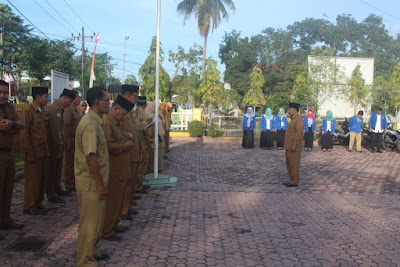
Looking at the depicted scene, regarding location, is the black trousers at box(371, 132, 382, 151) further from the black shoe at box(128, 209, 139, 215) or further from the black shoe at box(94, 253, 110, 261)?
the black shoe at box(94, 253, 110, 261)

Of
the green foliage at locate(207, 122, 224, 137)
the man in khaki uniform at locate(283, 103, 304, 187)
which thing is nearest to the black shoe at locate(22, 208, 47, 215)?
the man in khaki uniform at locate(283, 103, 304, 187)

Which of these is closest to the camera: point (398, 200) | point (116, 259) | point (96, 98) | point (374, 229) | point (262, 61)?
point (96, 98)

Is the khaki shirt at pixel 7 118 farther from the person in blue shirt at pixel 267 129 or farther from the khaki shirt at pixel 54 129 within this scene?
the person in blue shirt at pixel 267 129

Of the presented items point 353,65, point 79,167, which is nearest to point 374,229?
point 79,167

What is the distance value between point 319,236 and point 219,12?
85.7 ft

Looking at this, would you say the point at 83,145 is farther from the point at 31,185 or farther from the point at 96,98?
the point at 31,185

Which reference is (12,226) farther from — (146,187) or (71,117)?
(146,187)

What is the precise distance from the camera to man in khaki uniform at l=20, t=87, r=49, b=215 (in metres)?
5.21

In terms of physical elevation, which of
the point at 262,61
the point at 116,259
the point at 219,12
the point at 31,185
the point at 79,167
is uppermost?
the point at 219,12

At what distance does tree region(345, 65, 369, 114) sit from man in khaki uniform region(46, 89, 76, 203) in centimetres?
1962

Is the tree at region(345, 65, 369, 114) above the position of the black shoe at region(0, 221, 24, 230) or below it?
above

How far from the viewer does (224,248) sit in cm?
437

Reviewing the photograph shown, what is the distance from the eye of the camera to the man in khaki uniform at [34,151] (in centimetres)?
521

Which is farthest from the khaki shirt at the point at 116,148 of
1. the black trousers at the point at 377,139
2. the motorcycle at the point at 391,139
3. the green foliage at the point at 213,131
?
the motorcycle at the point at 391,139
